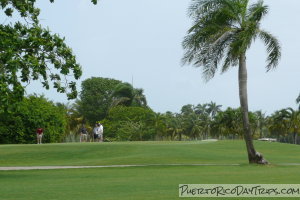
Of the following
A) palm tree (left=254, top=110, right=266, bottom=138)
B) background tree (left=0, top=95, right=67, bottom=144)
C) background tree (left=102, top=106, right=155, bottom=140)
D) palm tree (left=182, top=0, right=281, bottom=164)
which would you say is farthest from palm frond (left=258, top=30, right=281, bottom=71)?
palm tree (left=254, top=110, right=266, bottom=138)

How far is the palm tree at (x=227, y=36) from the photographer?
31.2 m

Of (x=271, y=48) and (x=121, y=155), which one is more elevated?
(x=271, y=48)

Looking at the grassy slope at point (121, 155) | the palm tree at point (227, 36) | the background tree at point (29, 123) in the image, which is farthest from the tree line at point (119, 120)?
the palm tree at point (227, 36)

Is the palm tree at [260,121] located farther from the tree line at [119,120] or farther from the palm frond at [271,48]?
the palm frond at [271,48]

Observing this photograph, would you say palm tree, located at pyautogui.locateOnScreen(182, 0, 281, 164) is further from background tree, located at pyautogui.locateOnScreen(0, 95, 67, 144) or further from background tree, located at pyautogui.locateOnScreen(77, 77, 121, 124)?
background tree, located at pyautogui.locateOnScreen(77, 77, 121, 124)

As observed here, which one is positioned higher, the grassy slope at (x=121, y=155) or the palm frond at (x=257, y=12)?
the palm frond at (x=257, y=12)

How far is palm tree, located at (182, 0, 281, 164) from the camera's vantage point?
3117cm

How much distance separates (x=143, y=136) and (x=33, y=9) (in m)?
68.2

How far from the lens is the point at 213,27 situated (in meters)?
31.2

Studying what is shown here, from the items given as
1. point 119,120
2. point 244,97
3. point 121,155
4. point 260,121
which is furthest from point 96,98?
point 244,97

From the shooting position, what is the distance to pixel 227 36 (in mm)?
31594

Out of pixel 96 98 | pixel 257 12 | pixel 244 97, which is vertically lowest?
pixel 244 97

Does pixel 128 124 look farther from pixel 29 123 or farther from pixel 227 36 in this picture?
pixel 227 36

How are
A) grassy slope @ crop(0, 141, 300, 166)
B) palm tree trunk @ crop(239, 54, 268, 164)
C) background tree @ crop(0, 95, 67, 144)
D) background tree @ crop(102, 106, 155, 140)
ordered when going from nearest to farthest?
1. palm tree trunk @ crop(239, 54, 268, 164)
2. grassy slope @ crop(0, 141, 300, 166)
3. background tree @ crop(0, 95, 67, 144)
4. background tree @ crop(102, 106, 155, 140)
